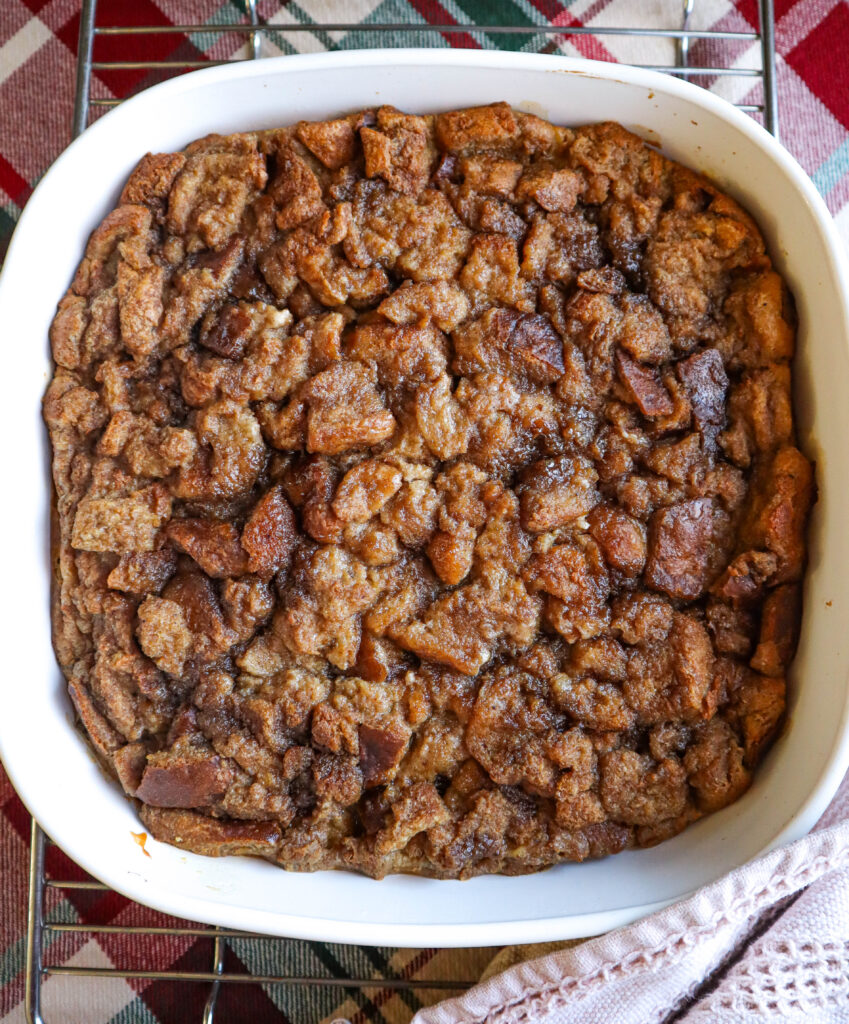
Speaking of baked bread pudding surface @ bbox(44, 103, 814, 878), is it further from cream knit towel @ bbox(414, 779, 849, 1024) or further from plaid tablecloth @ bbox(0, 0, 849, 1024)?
plaid tablecloth @ bbox(0, 0, 849, 1024)

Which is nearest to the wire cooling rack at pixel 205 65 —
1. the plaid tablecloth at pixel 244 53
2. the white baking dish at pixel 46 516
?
the plaid tablecloth at pixel 244 53

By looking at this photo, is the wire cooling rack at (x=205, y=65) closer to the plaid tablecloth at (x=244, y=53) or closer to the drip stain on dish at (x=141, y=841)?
the plaid tablecloth at (x=244, y=53)

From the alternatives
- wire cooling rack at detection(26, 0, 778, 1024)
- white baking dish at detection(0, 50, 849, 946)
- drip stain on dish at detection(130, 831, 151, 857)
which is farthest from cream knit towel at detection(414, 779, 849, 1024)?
drip stain on dish at detection(130, 831, 151, 857)

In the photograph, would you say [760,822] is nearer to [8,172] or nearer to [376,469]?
[376,469]

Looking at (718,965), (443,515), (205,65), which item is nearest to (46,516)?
(443,515)

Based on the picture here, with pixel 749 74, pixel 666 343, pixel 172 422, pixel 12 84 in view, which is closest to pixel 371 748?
pixel 172 422
